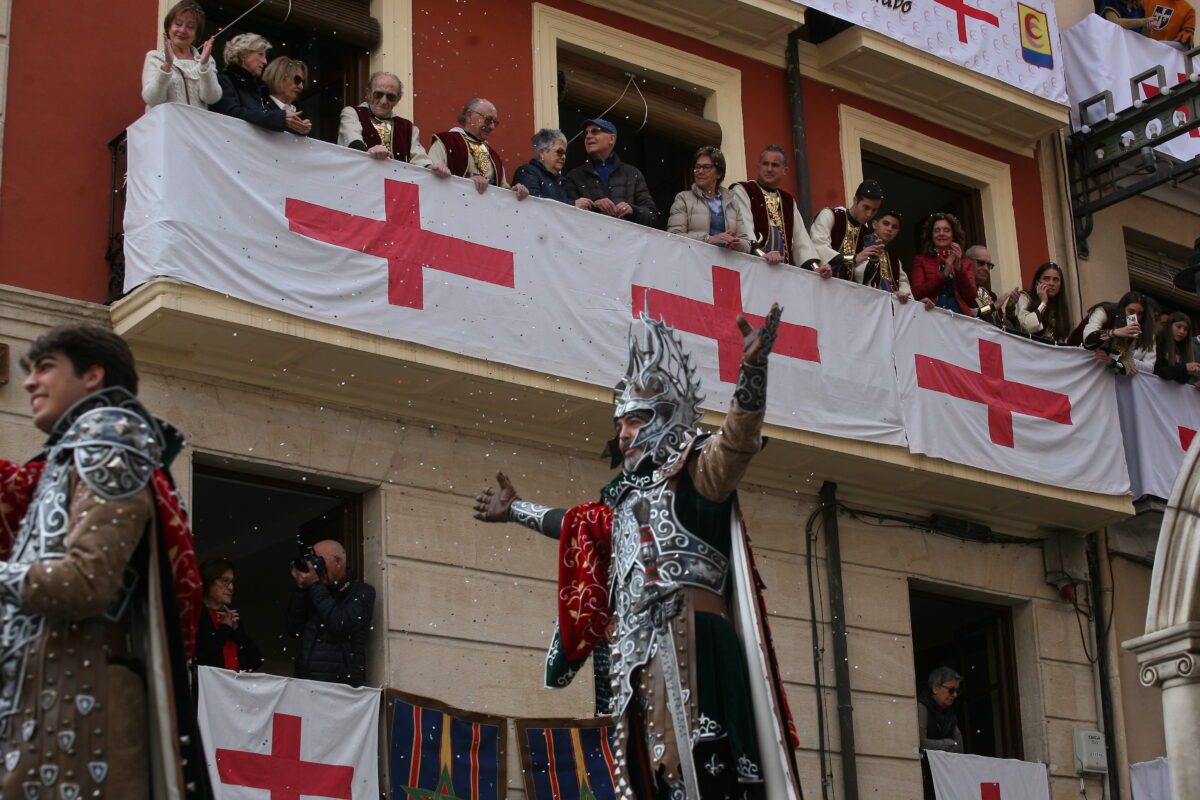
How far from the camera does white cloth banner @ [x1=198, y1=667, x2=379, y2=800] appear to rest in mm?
10531

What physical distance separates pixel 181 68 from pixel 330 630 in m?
3.26

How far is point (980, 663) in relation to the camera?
15.6m

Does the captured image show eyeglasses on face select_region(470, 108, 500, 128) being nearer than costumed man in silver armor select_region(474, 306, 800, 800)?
No

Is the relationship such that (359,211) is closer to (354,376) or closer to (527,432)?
(354,376)

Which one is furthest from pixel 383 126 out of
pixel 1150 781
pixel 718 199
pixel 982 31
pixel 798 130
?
pixel 1150 781

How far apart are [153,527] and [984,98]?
1169 centimetres

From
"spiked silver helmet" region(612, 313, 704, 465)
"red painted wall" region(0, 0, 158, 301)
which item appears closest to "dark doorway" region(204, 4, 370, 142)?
"red painted wall" region(0, 0, 158, 301)

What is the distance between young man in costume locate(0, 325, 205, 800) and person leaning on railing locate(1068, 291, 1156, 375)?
10.8 meters

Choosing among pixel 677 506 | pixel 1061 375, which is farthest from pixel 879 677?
pixel 677 506

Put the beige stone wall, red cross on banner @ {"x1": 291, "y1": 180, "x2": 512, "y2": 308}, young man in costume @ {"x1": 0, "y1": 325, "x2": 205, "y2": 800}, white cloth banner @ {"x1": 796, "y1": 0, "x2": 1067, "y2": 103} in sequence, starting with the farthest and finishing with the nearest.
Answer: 1. white cloth banner @ {"x1": 796, "y1": 0, "x2": 1067, "y2": 103}
2. the beige stone wall
3. red cross on banner @ {"x1": 291, "y1": 180, "x2": 512, "y2": 308}
4. young man in costume @ {"x1": 0, "y1": 325, "x2": 205, "y2": 800}

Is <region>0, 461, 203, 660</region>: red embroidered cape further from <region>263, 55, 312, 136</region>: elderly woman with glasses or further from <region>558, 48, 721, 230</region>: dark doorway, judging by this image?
<region>558, 48, 721, 230</region>: dark doorway

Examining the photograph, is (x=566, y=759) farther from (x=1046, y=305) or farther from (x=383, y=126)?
(x=1046, y=305)

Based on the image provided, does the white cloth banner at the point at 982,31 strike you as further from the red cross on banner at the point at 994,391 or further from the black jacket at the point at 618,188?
the red cross on banner at the point at 994,391

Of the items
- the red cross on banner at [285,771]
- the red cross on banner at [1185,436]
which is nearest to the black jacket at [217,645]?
the red cross on banner at [285,771]
